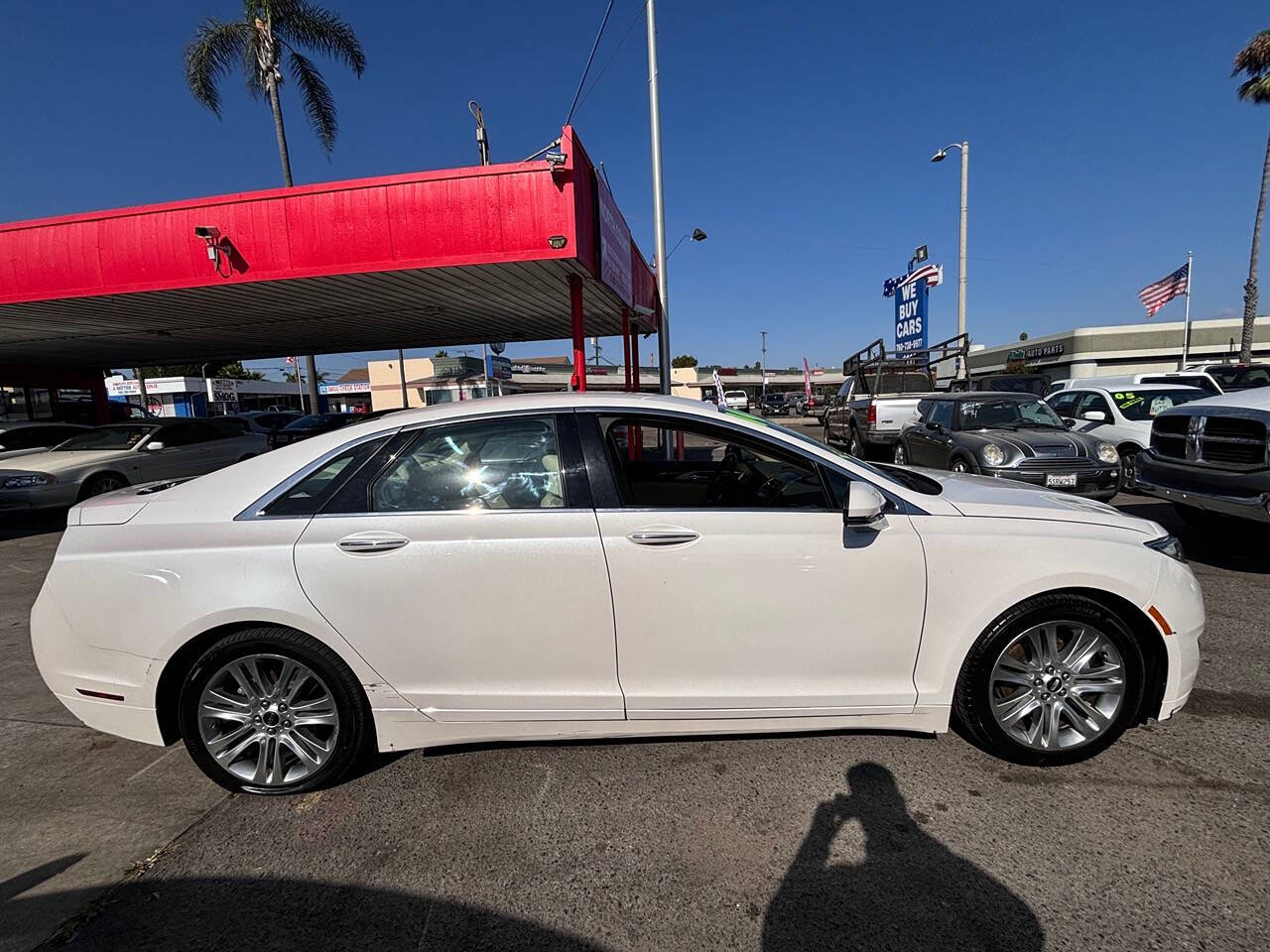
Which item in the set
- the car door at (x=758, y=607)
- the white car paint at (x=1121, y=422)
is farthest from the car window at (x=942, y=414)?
the car door at (x=758, y=607)

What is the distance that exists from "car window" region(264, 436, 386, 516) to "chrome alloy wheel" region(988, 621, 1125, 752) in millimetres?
2856

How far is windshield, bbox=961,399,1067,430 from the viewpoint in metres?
8.33

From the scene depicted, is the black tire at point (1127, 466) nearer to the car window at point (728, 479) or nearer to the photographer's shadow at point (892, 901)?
the car window at point (728, 479)

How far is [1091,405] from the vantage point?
9953mm

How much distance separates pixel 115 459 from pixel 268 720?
353 inches

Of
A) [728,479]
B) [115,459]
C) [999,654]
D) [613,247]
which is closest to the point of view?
[999,654]

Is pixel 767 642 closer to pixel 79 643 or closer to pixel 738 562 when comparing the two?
pixel 738 562

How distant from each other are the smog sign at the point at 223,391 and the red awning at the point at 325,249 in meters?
37.9

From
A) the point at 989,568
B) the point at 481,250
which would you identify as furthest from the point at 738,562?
the point at 481,250

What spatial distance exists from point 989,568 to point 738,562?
3.39 feet

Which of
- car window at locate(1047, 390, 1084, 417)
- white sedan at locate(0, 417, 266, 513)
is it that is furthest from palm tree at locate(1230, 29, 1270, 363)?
white sedan at locate(0, 417, 266, 513)

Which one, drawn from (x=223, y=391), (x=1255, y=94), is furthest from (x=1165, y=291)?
(x=223, y=391)

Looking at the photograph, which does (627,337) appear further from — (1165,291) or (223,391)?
(223,391)

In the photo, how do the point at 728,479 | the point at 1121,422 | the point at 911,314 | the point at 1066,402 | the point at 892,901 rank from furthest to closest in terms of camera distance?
the point at 911,314 → the point at 1066,402 → the point at 1121,422 → the point at 728,479 → the point at 892,901
